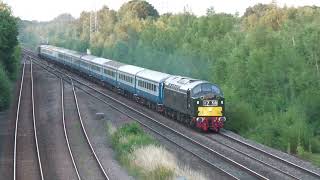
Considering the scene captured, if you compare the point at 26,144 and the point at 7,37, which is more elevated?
the point at 7,37

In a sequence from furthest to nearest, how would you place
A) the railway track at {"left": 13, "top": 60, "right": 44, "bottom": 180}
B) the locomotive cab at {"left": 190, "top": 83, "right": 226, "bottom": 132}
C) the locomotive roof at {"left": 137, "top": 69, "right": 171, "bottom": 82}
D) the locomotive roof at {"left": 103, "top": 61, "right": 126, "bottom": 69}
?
the locomotive roof at {"left": 103, "top": 61, "right": 126, "bottom": 69} → the locomotive roof at {"left": 137, "top": 69, "right": 171, "bottom": 82} → the locomotive cab at {"left": 190, "top": 83, "right": 226, "bottom": 132} → the railway track at {"left": 13, "top": 60, "right": 44, "bottom": 180}

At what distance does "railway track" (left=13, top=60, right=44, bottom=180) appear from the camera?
24719mm

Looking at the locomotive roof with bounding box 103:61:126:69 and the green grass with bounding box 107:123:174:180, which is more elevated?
the locomotive roof with bounding box 103:61:126:69

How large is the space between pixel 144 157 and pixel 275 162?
5588mm

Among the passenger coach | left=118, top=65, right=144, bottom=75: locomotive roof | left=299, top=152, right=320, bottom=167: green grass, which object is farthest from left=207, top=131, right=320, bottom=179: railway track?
left=118, top=65, right=144, bottom=75: locomotive roof

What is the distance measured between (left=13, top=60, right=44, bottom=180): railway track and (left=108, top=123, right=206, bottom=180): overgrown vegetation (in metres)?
3.79

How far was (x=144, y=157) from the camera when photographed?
82.1ft

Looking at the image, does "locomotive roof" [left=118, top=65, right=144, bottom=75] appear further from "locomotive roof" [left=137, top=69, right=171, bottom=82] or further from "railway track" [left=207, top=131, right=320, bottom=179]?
"railway track" [left=207, top=131, right=320, bottom=179]

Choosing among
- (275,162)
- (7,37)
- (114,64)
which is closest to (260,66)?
(275,162)

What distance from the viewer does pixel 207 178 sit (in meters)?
22.6

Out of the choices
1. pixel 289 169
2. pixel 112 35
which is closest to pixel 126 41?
pixel 112 35

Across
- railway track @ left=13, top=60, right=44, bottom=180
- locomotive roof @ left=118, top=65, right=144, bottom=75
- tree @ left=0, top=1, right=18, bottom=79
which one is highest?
tree @ left=0, top=1, right=18, bottom=79

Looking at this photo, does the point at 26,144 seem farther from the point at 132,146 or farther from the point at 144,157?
the point at 144,157

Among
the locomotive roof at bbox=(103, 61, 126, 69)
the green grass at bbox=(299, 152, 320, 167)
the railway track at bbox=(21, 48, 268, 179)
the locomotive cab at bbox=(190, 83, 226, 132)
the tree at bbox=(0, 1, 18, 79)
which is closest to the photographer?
the railway track at bbox=(21, 48, 268, 179)
